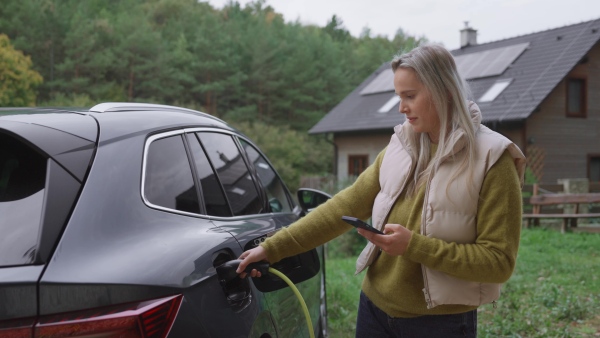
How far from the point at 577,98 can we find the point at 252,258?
2362cm

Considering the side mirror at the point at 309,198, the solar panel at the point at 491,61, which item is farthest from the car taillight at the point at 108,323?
the solar panel at the point at 491,61

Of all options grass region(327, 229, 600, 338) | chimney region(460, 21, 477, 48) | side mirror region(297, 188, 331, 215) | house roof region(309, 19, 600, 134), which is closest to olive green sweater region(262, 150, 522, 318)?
side mirror region(297, 188, 331, 215)

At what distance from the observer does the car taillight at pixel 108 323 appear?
171 cm

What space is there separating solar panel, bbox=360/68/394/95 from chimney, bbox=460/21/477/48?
3.41 meters

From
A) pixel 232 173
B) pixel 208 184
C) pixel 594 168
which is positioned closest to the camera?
pixel 208 184

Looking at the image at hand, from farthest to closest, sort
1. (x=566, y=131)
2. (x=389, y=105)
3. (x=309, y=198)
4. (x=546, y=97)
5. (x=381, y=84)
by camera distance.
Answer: (x=381, y=84) → (x=389, y=105) → (x=566, y=131) → (x=546, y=97) → (x=309, y=198)

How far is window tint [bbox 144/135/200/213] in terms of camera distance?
92.9 inches

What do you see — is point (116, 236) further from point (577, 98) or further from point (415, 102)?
point (577, 98)

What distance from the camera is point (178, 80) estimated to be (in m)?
45.3

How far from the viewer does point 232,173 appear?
11.0 feet

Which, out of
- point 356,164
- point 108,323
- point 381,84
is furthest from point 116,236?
point 381,84

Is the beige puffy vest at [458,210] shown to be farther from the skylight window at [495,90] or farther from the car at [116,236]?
the skylight window at [495,90]

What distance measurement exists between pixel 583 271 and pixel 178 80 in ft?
128

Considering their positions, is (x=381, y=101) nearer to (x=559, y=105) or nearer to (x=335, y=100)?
(x=559, y=105)
